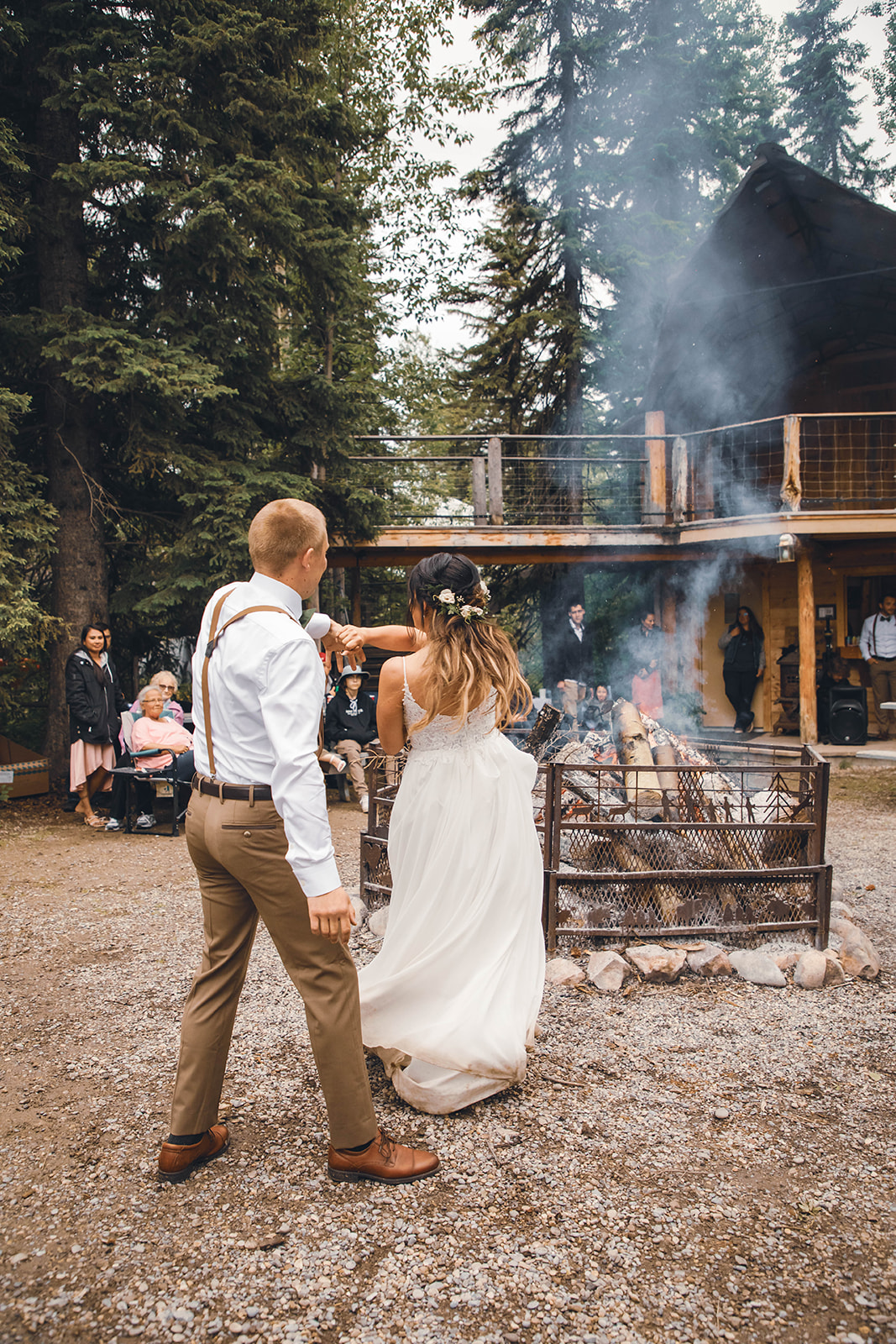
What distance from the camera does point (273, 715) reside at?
225 cm

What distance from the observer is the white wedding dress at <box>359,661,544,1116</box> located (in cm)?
293

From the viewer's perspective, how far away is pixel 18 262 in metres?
9.30

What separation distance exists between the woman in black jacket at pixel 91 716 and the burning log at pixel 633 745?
4.96 metres

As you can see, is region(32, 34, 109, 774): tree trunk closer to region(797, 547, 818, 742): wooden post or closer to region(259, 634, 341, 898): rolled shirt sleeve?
region(259, 634, 341, 898): rolled shirt sleeve

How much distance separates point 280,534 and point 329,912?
1.11 meters

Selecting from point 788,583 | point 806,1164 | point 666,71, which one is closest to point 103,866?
point 806,1164

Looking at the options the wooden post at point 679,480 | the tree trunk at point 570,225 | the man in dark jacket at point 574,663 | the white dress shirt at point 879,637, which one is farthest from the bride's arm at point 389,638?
the tree trunk at point 570,225

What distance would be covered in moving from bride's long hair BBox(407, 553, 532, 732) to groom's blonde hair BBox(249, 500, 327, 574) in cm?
62

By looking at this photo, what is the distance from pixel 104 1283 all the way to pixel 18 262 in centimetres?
1030

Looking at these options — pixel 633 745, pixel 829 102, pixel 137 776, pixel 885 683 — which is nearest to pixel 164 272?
pixel 137 776

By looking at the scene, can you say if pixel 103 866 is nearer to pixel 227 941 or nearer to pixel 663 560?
pixel 227 941

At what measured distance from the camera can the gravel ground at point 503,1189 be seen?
2.05 m

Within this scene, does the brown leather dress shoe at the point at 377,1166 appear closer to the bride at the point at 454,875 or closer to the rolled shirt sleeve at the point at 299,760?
the bride at the point at 454,875

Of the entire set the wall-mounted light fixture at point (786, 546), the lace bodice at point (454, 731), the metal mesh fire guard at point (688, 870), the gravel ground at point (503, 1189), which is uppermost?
the wall-mounted light fixture at point (786, 546)
